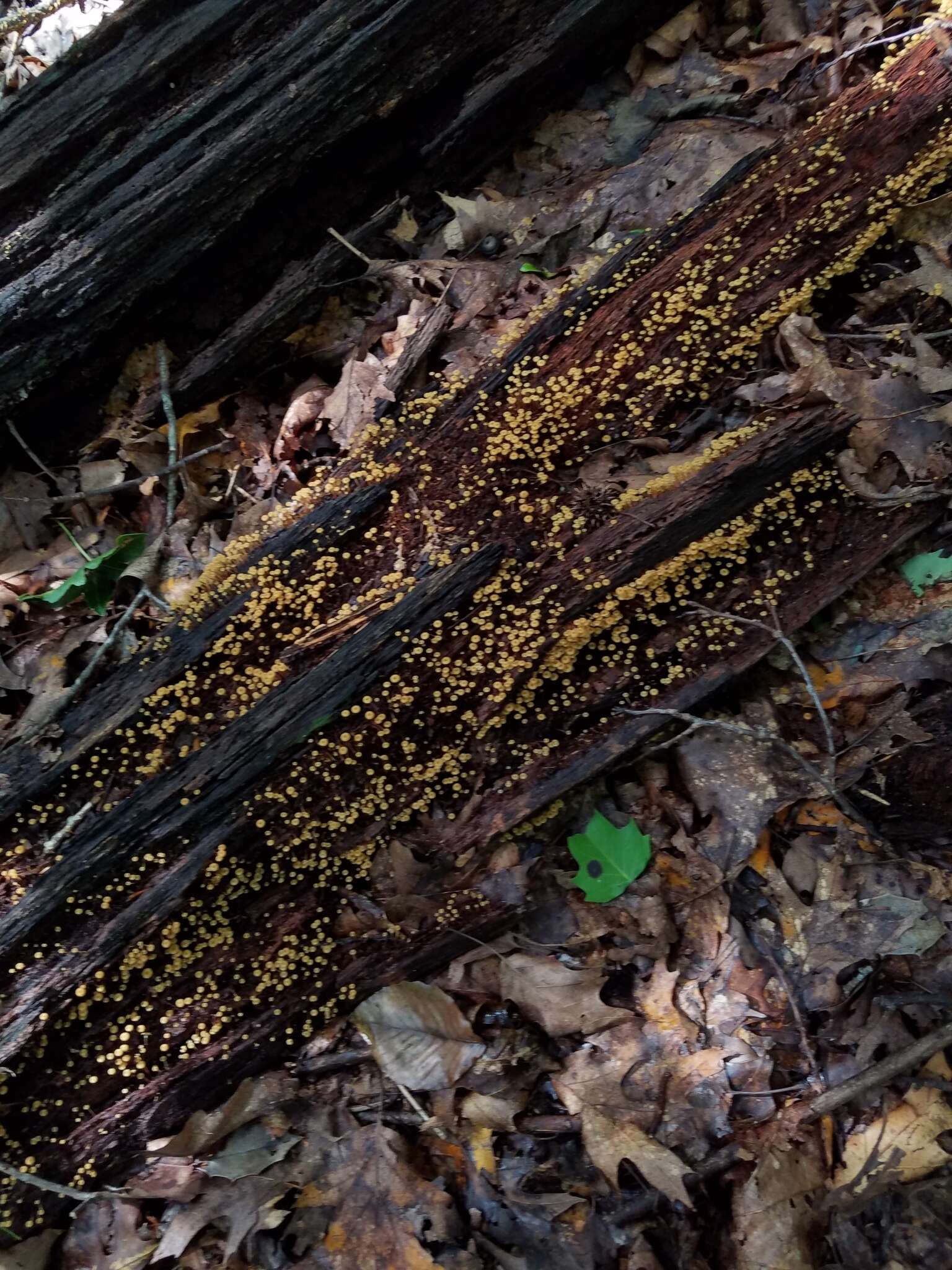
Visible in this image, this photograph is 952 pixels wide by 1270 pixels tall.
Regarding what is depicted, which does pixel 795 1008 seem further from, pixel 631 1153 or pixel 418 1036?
pixel 418 1036

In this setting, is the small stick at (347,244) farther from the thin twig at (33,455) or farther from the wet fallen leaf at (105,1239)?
the wet fallen leaf at (105,1239)

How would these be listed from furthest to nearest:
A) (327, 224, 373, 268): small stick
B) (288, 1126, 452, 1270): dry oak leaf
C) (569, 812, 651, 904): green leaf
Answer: (327, 224, 373, 268): small stick → (569, 812, 651, 904): green leaf → (288, 1126, 452, 1270): dry oak leaf

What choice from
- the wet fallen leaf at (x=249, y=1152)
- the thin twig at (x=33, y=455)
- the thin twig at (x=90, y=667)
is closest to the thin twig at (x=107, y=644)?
the thin twig at (x=90, y=667)

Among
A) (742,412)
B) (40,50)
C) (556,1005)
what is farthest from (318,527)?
(40,50)

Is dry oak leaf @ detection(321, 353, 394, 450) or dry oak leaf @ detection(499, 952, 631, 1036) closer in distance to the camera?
dry oak leaf @ detection(499, 952, 631, 1036)

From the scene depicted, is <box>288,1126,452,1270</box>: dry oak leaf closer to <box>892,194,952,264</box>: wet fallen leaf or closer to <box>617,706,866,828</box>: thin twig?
<box>617,706,866,828</box>: thin twig

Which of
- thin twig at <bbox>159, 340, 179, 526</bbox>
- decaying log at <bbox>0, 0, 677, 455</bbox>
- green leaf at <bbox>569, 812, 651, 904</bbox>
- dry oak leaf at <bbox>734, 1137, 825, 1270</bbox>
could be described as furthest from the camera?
thin twig at <bbox>159, 340, 179, 526</bbox>

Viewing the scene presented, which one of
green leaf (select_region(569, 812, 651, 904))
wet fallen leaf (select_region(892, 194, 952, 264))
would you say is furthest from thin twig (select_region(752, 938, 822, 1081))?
wet fallen leaf (select_region(892, 194, 952, 264))
